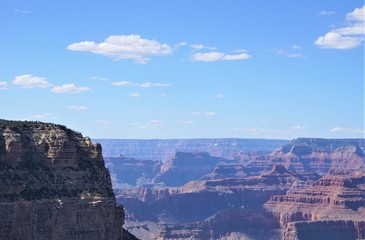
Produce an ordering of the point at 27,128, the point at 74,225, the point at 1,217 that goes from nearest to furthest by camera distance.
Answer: the point at 1,217 < the point at 74,225 < the point at 27,128

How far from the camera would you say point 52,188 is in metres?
69.6

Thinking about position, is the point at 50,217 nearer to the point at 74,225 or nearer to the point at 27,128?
the point at 74,225

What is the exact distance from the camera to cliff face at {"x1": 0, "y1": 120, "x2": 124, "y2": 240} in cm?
6569

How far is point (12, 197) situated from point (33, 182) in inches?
106

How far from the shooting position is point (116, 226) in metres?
71.6

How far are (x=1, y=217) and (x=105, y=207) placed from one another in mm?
8852

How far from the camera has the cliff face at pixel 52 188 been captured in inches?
2586

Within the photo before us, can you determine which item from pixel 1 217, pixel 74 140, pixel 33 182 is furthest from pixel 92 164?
pixel 1 217

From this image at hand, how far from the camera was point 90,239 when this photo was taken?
227ft

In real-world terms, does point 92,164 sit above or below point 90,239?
above

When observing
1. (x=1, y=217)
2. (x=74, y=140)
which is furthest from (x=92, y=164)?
(x=1, y=217)

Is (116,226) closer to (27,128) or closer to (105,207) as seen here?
(105,207)

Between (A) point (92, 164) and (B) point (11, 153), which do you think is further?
(A) point (92, 164)

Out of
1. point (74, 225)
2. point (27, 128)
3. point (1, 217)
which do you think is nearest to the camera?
point (1, 217)
